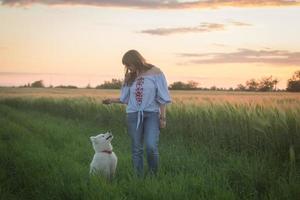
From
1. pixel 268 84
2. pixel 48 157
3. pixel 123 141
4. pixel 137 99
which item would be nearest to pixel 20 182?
pixel 48 157

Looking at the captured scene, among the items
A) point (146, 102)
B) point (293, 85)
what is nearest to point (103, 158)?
point (146, 102)

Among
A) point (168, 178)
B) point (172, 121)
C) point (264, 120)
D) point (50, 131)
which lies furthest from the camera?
point (50, 131)

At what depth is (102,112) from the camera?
68.1 ft

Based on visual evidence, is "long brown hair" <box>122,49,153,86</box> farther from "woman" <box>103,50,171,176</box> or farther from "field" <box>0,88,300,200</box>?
"field" <box>0,88,300,200</box>

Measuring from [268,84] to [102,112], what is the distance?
93.1 ft

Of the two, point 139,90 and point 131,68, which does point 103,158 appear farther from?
point 131,68

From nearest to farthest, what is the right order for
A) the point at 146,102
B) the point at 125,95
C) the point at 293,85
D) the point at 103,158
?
1. the point at 103,158
2. the point at 146,102
3. the point at 125,95
4. the point at 293,85

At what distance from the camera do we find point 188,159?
10367 millimetres

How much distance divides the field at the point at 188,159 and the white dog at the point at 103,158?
0.67 ft

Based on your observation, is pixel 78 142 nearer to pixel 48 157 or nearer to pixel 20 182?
pixel 48 157

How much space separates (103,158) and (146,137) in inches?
29.2

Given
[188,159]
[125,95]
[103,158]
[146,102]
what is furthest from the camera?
[188,159]

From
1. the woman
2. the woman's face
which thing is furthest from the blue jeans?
the woman's face

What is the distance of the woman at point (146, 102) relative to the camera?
27.7ft
